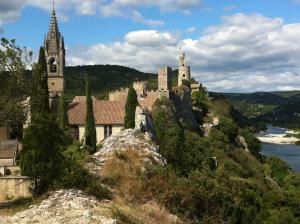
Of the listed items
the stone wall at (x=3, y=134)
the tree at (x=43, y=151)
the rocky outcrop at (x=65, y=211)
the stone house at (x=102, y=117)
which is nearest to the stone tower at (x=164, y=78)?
the stone house at (x=102, y=117)

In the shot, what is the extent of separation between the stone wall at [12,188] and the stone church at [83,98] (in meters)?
35.9

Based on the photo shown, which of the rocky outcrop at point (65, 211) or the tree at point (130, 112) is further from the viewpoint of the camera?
the tree at point (130, 112)

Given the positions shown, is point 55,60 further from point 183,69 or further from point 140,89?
point 183,69

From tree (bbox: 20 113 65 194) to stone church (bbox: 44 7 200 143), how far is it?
43.5 meters

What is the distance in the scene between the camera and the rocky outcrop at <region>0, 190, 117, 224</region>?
1698 centimetres

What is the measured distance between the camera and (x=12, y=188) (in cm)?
3109

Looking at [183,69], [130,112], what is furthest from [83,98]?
[183,69]

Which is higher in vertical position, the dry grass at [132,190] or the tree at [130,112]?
the tree at [130,112]

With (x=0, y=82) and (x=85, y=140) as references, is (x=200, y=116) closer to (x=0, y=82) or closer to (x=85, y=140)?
(x=85, y=140)

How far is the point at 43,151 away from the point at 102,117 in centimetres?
4813

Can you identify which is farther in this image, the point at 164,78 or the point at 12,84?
the point at 164,78

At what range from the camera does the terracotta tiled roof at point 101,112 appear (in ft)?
231

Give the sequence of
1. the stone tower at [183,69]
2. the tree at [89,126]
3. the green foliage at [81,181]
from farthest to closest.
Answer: the stone tower at [183,69] → the tree at [89,126] → the green foliage at [81,181]

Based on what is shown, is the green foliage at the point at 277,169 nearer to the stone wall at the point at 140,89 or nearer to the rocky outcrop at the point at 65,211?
the stone wall at the point at 140,89
